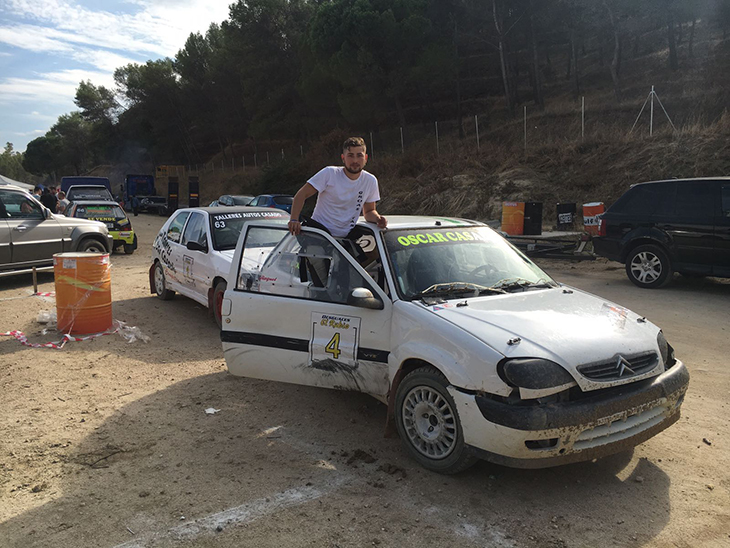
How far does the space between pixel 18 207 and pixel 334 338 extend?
9.62 m

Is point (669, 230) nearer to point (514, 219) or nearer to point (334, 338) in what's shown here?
point (514, 219)

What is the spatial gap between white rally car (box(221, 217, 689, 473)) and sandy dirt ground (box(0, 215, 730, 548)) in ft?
1.07

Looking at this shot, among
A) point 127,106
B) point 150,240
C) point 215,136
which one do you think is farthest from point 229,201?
point 127,106

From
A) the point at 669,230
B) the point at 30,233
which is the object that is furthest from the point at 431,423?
the point at 30,233

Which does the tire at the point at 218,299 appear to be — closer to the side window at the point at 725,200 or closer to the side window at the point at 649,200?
the side window at the point at 649,200

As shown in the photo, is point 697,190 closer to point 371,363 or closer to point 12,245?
point 371,363

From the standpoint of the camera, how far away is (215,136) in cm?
6303

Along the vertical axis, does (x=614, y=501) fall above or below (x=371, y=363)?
below

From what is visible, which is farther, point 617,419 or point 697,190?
point 697,190

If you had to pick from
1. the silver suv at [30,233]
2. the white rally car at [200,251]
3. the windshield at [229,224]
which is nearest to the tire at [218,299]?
the white rally car at [200,251]

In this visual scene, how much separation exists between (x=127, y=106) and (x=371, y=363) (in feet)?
257

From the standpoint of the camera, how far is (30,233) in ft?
36.3

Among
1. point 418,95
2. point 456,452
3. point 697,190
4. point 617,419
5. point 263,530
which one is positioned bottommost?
point 263,530

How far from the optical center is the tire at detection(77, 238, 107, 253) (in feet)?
39.2
